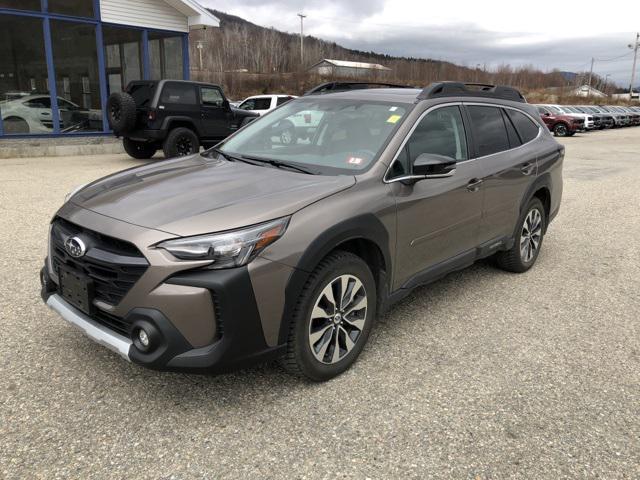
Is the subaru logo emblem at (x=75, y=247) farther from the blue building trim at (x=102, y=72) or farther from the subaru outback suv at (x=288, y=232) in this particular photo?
the blue building trim at (x=102, y=72)

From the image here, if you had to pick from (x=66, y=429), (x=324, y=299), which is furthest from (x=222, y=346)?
(x=66, y=429)

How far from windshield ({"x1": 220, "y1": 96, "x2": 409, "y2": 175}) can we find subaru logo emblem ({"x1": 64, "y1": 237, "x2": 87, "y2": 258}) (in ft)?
4.51

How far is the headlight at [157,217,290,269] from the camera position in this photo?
8.23ft

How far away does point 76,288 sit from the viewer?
9.22 feet

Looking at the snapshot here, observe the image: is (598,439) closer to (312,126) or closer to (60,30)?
(312,126)

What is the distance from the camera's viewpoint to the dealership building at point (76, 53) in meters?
13.9

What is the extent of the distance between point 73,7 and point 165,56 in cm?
310

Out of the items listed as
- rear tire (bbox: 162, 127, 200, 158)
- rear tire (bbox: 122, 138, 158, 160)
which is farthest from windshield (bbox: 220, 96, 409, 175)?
rear tire (bbox: 122, 138, 158, 160)

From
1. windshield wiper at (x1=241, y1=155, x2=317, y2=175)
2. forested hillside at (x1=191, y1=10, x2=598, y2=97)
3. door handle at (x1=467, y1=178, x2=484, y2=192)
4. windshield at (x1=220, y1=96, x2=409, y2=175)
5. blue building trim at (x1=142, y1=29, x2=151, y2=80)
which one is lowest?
door handle at (x1=467, y1=178, x2=484, y2=192)

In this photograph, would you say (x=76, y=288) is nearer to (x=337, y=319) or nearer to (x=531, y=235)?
(x=337, y=319)

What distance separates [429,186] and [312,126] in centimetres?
Answer: 95

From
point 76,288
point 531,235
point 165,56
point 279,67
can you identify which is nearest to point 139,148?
point 165,56

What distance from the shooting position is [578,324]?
4008 mm

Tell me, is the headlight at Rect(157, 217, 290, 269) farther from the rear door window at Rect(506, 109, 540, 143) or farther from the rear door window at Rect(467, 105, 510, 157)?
the rear door window at Rect(506, 109, 540, 143)
